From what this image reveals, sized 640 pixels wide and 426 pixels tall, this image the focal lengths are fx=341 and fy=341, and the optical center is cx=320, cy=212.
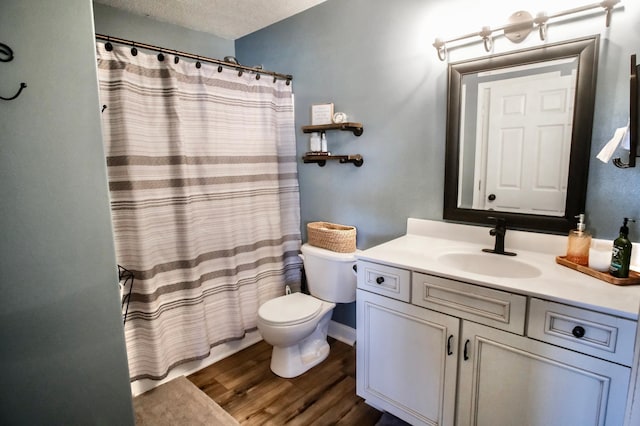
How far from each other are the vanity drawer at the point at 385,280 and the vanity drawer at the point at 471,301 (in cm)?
4

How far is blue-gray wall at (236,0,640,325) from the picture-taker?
1.40 m

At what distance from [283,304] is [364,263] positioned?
0.76 meters

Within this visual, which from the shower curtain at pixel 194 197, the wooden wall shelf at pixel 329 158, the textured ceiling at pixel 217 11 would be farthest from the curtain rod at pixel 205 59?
the wooden wall shelf at pixel 329 158

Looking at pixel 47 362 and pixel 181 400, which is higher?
pixel 47 362

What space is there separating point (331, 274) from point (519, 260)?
3.52 ft

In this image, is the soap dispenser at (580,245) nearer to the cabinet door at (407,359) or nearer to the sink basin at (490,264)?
the sink basin at (490,264)

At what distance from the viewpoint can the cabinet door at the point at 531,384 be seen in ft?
3.59

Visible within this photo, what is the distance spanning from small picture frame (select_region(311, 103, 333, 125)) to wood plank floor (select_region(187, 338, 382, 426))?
1.61 metres

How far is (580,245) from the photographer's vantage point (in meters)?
1.40

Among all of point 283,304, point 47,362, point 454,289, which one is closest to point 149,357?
point 283,304

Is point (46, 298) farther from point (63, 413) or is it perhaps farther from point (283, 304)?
point (283, 304)

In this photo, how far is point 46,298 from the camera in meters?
1.05

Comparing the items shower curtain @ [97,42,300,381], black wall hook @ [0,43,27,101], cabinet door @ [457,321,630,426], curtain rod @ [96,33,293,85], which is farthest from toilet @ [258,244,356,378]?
black wall hook @ [0,43,27,101]

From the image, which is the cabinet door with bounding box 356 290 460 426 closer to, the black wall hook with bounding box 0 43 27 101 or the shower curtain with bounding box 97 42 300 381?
the shower curtain with bounding box 97 42 300 381
